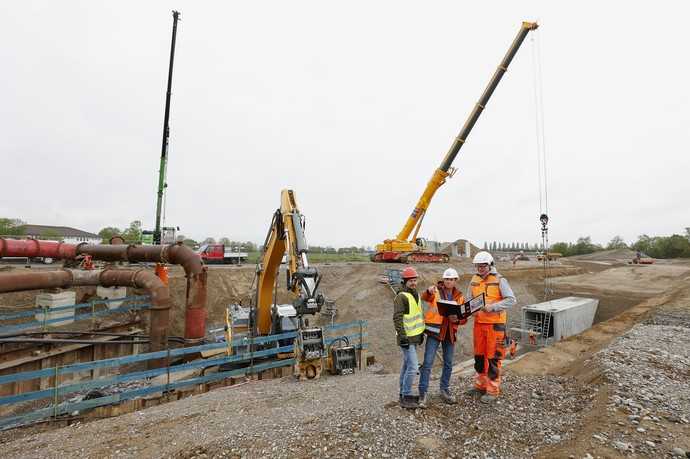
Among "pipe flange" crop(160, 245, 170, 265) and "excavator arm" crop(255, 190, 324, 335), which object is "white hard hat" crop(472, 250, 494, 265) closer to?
"excavator arm" crop(255, 190, 324, 335)

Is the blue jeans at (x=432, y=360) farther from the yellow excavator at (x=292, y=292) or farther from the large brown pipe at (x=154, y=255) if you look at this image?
the large brown pipe at (x=154, y=255)

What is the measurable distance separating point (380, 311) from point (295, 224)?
1185 cm

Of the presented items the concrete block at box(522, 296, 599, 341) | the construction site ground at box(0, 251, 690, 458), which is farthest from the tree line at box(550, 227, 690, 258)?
the construction site ground at box(0, 251, 690, 458)

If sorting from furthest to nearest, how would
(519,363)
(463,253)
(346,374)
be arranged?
(463,253)
(519,363)
(346,374)

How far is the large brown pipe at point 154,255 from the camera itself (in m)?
11.7

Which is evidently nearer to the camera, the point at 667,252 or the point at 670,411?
the point at 670,411

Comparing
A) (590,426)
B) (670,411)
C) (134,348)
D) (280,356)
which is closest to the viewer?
(590,426)

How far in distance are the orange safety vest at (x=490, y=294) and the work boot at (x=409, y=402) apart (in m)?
1.49

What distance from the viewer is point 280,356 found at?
9.52 meters

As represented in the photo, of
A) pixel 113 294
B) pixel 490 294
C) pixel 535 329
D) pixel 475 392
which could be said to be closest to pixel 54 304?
pixel 113 294

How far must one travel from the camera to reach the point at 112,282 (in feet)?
39.0

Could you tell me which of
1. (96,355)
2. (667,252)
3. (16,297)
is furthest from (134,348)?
(667,252)

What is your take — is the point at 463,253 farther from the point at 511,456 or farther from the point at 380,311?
the point at 511,456

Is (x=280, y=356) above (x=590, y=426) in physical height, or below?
below
